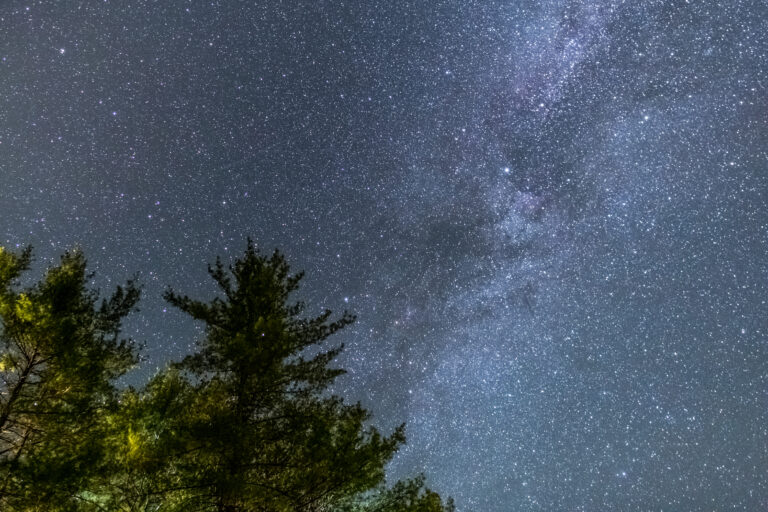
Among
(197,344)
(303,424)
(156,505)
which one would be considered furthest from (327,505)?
(197,344)

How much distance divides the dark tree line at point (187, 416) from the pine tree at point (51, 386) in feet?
0.08

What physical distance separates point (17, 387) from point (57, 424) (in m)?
1.02

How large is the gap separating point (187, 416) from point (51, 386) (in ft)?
9.23

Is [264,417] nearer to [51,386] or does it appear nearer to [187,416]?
[187,416]

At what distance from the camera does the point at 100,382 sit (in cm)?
1025

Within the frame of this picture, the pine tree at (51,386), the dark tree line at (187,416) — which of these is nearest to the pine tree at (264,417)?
the dark tree line at (187,416)

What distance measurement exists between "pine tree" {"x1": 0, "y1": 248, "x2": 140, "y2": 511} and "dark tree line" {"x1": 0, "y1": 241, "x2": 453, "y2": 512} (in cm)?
2

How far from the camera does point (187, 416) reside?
9664 mm

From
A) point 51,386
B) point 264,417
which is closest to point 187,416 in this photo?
point 264,417

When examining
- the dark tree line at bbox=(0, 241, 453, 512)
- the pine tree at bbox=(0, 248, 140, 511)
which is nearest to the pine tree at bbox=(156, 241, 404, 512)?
the dark tree line at bbox=(0, 241, 453, 512)

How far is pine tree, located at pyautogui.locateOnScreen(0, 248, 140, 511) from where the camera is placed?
8.52m

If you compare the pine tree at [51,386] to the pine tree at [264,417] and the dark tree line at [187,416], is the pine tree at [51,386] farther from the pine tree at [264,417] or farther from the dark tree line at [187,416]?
the pine tree at [264,417]

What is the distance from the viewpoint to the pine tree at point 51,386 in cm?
852

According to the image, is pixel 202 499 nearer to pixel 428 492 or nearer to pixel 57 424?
pixel 57 424
